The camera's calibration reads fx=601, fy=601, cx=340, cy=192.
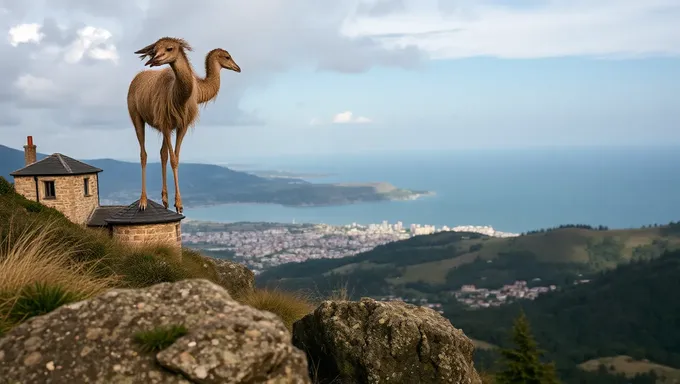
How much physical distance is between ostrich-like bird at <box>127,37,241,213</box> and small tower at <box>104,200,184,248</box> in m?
2.02

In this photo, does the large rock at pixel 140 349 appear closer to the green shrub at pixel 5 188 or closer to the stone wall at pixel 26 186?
the green shrub at pixel 5 188

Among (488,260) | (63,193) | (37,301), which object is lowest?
(488,260)

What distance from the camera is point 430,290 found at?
145 m

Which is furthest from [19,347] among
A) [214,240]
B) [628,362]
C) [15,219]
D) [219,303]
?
[214,240]

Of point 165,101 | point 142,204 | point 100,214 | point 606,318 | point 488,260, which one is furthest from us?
point 488,260

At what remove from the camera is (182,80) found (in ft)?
51.4

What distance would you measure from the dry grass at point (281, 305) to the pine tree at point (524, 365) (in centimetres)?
697

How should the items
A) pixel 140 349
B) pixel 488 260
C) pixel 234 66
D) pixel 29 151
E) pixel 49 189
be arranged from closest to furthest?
pixel 140 349
pixel 234 66
pixel 49 189
pixel 29 151
pixel 488 260

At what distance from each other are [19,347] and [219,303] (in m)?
1.93

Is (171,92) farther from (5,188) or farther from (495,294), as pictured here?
(495,294)

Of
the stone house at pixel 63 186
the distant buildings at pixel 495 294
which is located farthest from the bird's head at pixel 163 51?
the distant buildings at pixel 495 294

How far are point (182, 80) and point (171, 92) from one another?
876mm

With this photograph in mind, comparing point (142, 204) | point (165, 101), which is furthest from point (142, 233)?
point (165, 101)

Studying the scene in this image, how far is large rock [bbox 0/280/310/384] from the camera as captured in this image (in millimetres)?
5492
